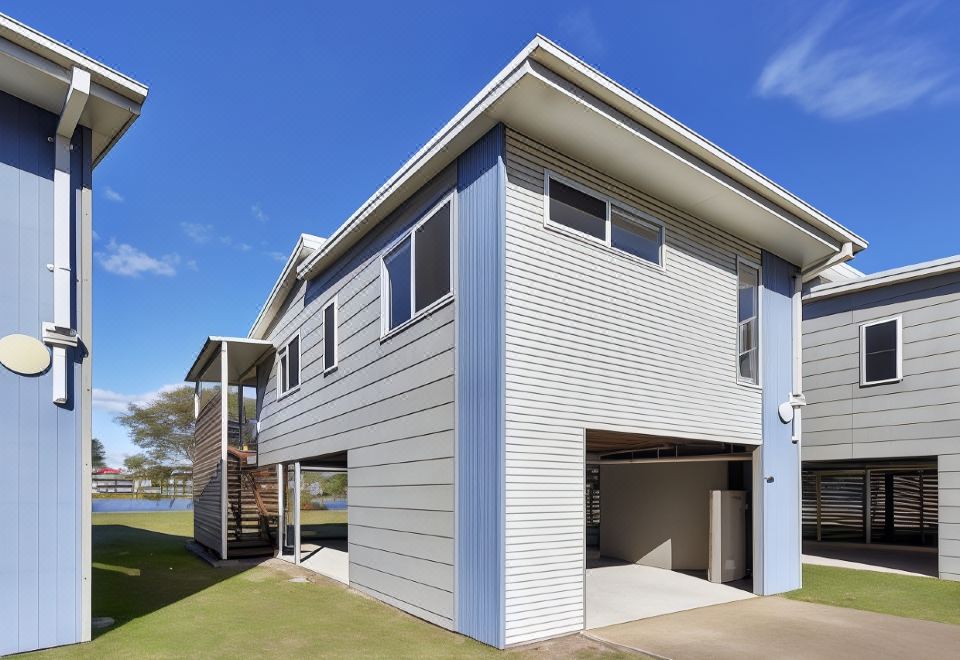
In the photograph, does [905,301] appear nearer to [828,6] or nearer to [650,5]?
[828,6]

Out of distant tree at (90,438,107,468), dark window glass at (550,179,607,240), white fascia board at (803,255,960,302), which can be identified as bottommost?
distant tree at (90,438,107,468)

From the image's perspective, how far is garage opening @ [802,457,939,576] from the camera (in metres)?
15.9

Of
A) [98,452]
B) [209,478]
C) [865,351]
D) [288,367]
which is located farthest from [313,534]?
[98,452]

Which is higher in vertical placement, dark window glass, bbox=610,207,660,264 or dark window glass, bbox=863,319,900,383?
dark window glass, bbox=610,207,660,264

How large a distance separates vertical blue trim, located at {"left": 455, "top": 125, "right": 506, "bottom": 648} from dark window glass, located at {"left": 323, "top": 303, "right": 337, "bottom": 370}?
4330 millimetres

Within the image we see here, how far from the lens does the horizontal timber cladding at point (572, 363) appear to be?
6566 millimetres

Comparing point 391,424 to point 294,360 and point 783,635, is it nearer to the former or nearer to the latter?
point 783,635

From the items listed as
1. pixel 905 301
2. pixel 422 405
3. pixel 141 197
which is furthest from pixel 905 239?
pixel 141 197

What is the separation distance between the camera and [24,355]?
6.04 metres

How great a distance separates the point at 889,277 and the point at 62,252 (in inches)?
504

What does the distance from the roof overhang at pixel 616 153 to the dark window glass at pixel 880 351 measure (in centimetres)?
301

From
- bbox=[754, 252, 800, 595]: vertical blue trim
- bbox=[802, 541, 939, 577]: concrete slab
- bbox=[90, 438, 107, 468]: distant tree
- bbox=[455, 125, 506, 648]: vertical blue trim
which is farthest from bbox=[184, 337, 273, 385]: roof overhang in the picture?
bbox=[90, 438, 107, 468]: distant tree

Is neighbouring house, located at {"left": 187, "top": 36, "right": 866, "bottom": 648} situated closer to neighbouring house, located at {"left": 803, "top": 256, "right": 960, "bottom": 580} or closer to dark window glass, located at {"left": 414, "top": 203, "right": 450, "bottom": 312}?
dark window glass, located at {"left": 414, "top": 203, "right": 450, "bottom": 312}

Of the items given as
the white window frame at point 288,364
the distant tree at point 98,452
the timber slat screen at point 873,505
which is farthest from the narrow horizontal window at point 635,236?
the distant tree at point 98,452
